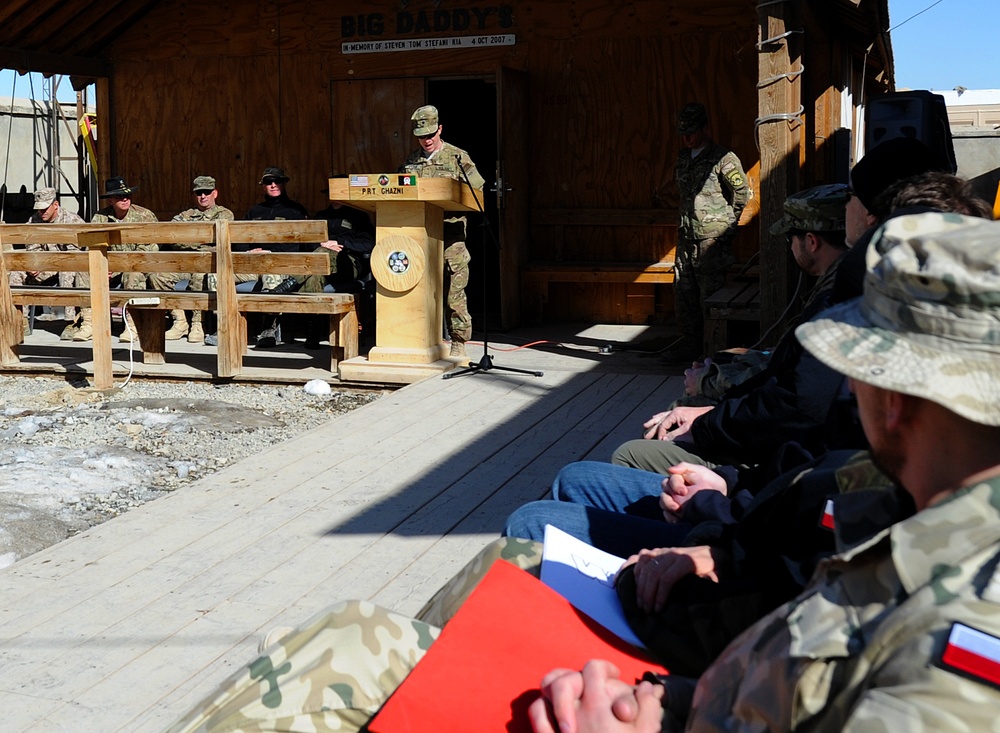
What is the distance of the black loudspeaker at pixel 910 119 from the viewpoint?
628cm

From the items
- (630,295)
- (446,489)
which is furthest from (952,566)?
(630,295)

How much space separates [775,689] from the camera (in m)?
1.20

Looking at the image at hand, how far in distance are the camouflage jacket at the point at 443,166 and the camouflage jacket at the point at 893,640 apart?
20.3ft

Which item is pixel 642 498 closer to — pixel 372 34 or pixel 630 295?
pixel 630 295

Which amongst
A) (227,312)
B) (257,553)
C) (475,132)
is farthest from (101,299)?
(475,132)

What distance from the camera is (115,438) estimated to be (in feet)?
18.7

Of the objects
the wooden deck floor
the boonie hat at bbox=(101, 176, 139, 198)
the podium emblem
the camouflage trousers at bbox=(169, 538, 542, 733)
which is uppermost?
the boonie hat at bbox=(101, 176, 139, 198)

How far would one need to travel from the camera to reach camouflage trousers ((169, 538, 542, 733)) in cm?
158

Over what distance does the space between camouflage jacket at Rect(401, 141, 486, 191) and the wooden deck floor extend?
2081mm

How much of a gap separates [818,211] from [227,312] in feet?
15.2

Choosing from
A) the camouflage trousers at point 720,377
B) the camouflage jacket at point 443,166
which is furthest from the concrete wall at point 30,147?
the camouflage trousers at point 720,377

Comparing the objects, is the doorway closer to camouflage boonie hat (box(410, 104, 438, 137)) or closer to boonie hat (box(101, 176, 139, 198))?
boonie hat (box(101, 176, 139, 198))

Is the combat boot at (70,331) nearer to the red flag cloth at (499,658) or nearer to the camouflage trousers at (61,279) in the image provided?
the camouflage trousers at (61,279)

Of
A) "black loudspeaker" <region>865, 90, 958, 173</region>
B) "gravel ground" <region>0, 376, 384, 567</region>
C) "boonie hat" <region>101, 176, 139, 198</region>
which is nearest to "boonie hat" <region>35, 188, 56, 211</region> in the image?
"boonie hat" <region>101, 176, 139, 198</region>
